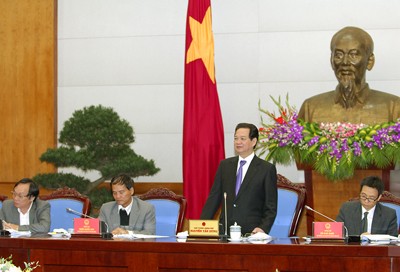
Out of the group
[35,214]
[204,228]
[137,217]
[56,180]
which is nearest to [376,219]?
[204,228]

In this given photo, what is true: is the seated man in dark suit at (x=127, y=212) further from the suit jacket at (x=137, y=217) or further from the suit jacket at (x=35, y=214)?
the suit jacket at (x=35, y=214)

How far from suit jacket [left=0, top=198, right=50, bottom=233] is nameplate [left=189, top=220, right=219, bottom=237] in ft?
4.16

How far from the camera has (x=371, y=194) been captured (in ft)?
16.6

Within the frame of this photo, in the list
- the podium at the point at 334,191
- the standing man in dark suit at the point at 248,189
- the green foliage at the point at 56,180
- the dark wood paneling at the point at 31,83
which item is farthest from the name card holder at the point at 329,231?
the dark wood paneling at the point at 31,83

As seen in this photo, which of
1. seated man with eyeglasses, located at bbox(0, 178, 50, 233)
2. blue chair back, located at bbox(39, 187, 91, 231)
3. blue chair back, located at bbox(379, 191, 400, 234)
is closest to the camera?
blue chair back, located at bbox(379, 191, 400, 234)

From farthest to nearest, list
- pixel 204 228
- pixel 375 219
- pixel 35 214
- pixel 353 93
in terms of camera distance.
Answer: pixel 353 93 < pixel 35 214 < pixel 375 219 < pixel 204 228

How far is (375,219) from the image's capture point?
5078 millimetres

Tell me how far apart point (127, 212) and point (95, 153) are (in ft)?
5.96

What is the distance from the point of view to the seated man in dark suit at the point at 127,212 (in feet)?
17.8

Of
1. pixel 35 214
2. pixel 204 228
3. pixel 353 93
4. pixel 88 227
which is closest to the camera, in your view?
pixel 204 228

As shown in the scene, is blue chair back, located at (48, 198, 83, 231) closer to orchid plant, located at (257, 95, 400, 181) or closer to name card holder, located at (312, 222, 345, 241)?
orchid plant, located at (257, 95, 400, 181)

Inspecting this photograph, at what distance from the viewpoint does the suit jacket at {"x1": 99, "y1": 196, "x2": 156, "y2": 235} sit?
541 cm

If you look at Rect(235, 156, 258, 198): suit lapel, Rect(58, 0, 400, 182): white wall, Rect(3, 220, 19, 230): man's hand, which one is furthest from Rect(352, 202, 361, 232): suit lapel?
Rect(58, 0, 400, 182): white wall

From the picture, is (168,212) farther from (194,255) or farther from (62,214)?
(194,255)
